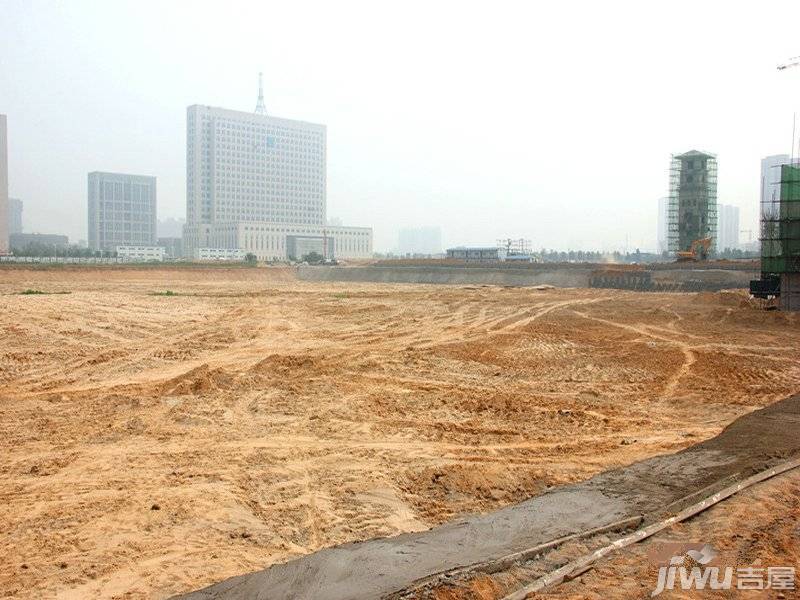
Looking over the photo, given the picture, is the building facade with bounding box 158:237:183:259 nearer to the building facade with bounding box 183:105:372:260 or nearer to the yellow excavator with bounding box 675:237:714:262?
the building facade with bounding box 183:105:372:260

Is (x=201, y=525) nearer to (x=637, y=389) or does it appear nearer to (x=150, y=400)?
(x=150, y=400)

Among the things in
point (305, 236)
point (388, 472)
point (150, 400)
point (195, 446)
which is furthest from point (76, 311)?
point (305, 236)

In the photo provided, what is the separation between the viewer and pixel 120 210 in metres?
166

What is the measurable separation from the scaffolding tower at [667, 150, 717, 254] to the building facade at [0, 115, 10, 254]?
106 metres

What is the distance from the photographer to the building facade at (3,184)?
116 meters

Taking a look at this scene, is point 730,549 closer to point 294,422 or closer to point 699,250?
point 294,422

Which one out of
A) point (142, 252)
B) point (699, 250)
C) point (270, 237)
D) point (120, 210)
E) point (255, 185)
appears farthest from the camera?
point (120, 210)

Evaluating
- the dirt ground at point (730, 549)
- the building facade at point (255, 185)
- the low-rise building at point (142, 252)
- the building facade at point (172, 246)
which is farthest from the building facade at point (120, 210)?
the dirt ground at point (730, 549)

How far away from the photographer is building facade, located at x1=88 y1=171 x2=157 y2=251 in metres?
165

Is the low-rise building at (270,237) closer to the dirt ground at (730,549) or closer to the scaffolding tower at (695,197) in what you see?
the scaffolding tower at (695,197)

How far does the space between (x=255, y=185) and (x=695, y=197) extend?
115m

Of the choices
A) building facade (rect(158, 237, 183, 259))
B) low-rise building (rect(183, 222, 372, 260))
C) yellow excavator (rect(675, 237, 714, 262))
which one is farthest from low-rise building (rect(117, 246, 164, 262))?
yellow excavator (rect(675, 237, 714, 262))

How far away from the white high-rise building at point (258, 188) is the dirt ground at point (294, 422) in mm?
125813

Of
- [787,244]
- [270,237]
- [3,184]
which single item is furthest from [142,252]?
[787,244]
